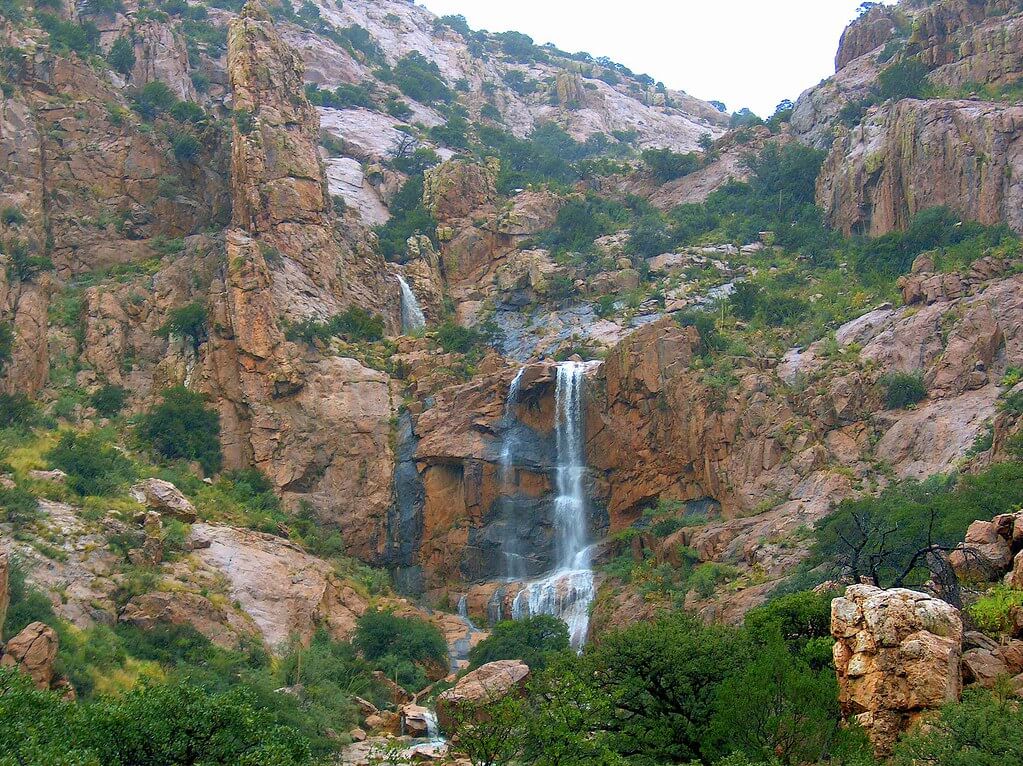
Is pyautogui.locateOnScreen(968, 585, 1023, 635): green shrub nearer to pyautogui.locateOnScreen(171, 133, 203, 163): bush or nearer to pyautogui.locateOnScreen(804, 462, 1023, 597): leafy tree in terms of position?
pyautogui.locateOnScreen(804, 462, 1023, 597): leafy tree

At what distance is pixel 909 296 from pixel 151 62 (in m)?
49.9

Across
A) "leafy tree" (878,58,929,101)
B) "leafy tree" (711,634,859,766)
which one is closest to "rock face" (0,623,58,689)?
"leafy tree" (711,634,859,766)

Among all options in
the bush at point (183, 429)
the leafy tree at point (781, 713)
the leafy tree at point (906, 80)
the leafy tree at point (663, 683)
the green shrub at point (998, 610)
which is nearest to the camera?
the leafy tree at point (781, 713)

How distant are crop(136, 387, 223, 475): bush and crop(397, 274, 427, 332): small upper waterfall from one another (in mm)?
15635

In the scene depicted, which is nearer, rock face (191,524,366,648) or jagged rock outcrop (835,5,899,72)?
rock face (191,524,366,648)

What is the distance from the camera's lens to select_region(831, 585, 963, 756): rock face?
18.6 meters

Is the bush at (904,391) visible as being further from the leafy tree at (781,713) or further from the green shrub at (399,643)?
the leafy tree at (781,713)

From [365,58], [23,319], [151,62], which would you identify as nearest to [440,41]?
[365,58]

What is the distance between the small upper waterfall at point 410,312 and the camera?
64.2 metres

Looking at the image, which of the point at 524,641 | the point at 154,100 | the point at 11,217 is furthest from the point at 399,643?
the point at 154,100

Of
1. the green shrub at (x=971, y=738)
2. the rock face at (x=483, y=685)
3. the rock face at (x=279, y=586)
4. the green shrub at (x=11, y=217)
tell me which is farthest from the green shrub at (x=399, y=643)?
the green shrub at (x=11, y=217)

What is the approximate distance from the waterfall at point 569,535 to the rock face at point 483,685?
7.26 m

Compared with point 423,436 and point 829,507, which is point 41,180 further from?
point 829,507

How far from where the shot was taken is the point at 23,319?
4903 cm
